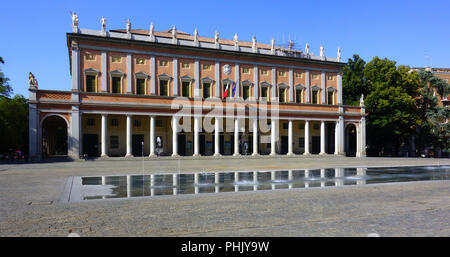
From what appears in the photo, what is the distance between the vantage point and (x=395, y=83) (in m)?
52.7

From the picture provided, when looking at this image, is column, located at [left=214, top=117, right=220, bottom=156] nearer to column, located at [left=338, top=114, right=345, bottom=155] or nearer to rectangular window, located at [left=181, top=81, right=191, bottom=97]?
rectangular window, located at [left=181, top=81, right=191, bottom=97]

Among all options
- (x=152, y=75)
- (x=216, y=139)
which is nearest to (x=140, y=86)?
(x=152, y=75)

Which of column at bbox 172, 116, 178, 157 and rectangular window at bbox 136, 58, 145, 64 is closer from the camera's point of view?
rectangular window at bbox 136, 58, 145, 64

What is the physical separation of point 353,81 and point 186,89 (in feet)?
91.0

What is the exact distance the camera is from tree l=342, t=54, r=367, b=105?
55.4 metres

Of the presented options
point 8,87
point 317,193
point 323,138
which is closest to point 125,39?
point 8,87

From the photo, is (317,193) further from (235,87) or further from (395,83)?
(395,83)

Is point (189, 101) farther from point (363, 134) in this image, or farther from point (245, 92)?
point (363, 134)

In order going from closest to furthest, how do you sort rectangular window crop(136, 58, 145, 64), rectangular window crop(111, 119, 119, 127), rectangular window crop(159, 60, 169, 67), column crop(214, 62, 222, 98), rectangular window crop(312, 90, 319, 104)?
rectangular window crop(136, 58, 145, 64) → rectangular window crop(111, 119, 119, 127) → rectangular window crop(159, 60, 169, 67) → column crop(214, 62, 222, 98) → rectangular window crop(312, 90, 319, 104)

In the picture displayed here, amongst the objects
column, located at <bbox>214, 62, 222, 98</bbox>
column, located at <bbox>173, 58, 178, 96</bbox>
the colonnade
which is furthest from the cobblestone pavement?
column, located at <bbox>214, 62, 222, 98</bbox>

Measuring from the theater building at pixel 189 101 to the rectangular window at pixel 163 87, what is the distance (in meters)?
0.12

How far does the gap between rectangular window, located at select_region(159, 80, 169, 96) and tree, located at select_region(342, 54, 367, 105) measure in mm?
29146

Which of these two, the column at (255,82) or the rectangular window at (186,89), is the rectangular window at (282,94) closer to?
the column at (255,82)

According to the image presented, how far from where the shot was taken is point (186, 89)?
4369 cm
